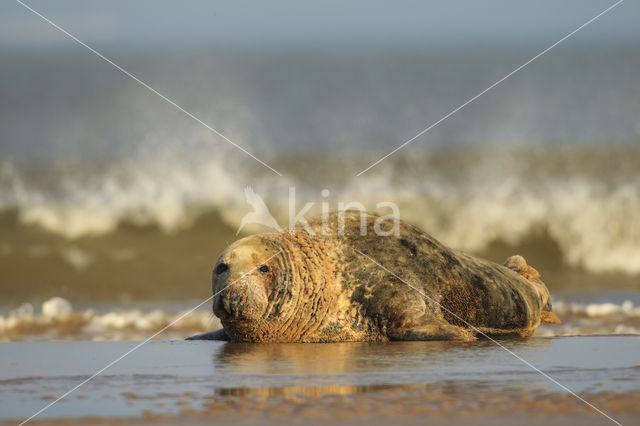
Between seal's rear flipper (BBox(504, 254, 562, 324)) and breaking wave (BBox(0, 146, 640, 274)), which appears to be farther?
breaking wave (BBox(0, 146, 640, 274))

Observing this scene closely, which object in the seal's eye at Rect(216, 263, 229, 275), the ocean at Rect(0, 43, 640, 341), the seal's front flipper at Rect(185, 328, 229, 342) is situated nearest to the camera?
the seal's eye at Rect(216, 263, 229, 275)

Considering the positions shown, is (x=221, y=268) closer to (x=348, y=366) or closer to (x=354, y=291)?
(x=354, y=291)

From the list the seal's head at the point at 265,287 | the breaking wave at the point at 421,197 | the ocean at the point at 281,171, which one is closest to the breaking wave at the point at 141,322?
the ocean at the point at 281,171

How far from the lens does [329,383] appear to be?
5012 millimetres

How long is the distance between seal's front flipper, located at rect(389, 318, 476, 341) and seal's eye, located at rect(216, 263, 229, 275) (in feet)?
4.47

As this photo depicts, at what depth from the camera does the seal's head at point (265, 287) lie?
274 inches

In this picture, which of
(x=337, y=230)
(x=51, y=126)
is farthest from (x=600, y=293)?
(x=51, y=126)

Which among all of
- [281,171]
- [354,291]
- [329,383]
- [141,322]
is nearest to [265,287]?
[354,291]

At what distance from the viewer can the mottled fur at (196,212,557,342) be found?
23.2ft

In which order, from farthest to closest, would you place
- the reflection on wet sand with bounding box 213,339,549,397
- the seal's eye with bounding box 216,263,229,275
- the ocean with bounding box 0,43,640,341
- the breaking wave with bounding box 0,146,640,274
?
the breaking wave with bounding box 0,146,640,274
the ocean with bounding box 0,43,640,341
the seal's eye with bounding box 216,263,229,275
the reflection on wet sand with bounding box 213,339,549,397

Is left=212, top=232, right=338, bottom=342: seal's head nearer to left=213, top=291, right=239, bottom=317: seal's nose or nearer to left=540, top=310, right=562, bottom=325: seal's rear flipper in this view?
left=213, top=291, right=239, bottom=317: seal's nose

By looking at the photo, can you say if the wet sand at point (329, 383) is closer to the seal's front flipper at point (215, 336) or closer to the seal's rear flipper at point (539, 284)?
the seal's front flipper at point (215, 336)

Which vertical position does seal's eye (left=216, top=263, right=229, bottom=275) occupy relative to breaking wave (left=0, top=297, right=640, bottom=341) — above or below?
above

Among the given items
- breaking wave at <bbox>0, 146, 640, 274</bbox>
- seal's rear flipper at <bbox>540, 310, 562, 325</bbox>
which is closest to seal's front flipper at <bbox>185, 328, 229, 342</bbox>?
seal's rear flipper at <bbox>540, 310, 562, 325</bbox>
